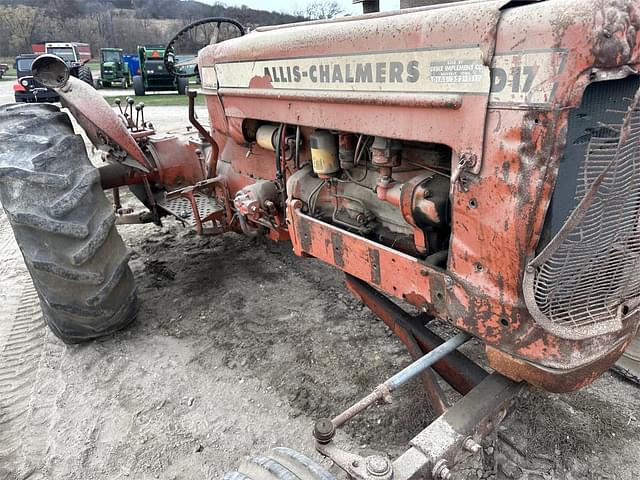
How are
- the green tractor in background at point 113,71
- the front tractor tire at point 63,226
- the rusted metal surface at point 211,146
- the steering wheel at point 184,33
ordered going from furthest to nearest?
1. the green tractor in background at point 113,71
2. the rusted metal surface at point 211,146
3. the steering wheel at point 184,33
4. the front tractor tire at point 63,226

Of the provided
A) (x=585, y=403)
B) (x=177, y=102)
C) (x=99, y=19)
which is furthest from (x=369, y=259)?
(x=99, y=19)

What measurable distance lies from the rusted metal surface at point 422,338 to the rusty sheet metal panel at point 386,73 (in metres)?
0.93

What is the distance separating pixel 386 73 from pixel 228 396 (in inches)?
69.6

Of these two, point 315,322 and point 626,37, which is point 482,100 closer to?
point 626,37

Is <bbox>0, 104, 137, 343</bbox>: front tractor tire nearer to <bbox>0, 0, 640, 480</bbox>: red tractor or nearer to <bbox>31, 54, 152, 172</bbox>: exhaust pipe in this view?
<bbox>0, 0, 640, 480</bbox>: red tractor

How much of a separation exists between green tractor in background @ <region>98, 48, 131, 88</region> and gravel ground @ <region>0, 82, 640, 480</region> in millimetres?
21609

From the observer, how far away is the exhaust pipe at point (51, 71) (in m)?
2.98

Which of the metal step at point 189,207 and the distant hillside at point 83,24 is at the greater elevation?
the distant hillside at point 83,24

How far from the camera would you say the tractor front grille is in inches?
56.7

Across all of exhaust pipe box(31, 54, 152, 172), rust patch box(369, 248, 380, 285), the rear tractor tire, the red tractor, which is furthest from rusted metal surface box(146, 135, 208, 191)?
the rear tractor tire

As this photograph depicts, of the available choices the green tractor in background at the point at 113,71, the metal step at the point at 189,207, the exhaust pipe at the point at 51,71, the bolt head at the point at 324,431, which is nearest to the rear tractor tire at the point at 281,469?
the bolt head at the point at 324,431

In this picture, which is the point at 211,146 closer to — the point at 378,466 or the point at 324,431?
the point at 324,431

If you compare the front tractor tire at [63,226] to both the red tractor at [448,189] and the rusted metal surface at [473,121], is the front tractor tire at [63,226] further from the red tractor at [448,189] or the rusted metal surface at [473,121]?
the rusted metal surface at [473,121]

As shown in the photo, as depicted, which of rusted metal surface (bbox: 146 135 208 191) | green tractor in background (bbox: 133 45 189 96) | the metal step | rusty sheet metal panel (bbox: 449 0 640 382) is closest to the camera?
rusty sheet metal panel (bbox: 449 0 640 382)
